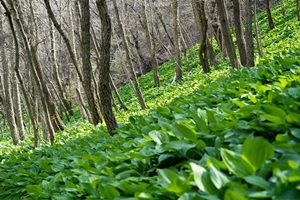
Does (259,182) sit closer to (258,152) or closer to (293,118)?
(258,152)

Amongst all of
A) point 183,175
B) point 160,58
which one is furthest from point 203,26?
point 160,58

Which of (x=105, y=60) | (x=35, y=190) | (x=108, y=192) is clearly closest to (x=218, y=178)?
(x=108, y=192)

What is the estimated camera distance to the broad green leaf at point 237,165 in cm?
171

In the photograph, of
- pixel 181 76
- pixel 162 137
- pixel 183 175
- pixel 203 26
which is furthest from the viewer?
pixel 181 76

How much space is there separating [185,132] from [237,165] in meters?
0.86

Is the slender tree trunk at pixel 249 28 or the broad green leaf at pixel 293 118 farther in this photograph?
the slender tree trunk at pixel 249 28

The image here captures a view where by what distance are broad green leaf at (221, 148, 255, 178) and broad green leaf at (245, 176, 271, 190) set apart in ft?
0.39

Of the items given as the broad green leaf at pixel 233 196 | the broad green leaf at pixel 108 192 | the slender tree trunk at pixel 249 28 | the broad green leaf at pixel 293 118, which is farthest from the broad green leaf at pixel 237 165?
the slender tree trunk at pixel 249 28

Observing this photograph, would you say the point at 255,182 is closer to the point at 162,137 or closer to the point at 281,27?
the point at 162,137

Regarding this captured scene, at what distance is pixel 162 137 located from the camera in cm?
296

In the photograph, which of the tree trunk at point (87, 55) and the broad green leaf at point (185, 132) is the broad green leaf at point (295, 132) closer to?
the broad green leaf at point (185, 132)

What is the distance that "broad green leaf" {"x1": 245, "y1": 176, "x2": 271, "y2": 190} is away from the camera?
152 cm

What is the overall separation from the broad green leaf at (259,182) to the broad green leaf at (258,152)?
0.52 feet

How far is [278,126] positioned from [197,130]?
730 millimetres
